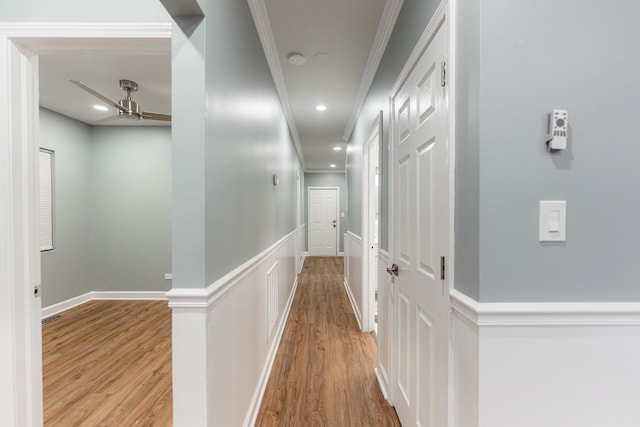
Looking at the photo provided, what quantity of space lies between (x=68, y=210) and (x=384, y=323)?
4.11 m

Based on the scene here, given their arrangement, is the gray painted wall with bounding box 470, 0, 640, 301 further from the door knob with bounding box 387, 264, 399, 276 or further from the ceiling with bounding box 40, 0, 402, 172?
the ceiling with bounding box 40, 0, 402, 172

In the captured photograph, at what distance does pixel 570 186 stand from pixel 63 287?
194 inches

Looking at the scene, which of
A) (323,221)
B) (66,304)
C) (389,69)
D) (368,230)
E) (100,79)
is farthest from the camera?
(323,221)

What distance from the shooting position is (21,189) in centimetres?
123

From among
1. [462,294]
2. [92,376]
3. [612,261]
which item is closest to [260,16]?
[462,294]

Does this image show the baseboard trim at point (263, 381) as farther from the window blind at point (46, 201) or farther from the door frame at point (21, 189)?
the window blind at point (46, 201)

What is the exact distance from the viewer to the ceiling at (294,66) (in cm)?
172

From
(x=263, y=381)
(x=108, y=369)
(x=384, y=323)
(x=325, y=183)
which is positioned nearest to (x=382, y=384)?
(x=384, y=323)

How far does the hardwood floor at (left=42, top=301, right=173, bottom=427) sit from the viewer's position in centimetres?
171

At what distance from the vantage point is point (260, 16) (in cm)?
171

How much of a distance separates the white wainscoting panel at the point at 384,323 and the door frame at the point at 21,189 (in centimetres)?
180

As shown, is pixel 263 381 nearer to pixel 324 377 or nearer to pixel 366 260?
pixel 324 377

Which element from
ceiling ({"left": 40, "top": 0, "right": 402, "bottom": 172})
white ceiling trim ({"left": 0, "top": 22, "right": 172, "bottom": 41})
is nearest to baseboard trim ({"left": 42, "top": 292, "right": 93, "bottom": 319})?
ceiling ({"left": 40, "top": 0, "right": 402, "bottom": 172})

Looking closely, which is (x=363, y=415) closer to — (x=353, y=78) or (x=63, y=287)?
(x=353, y=78)
